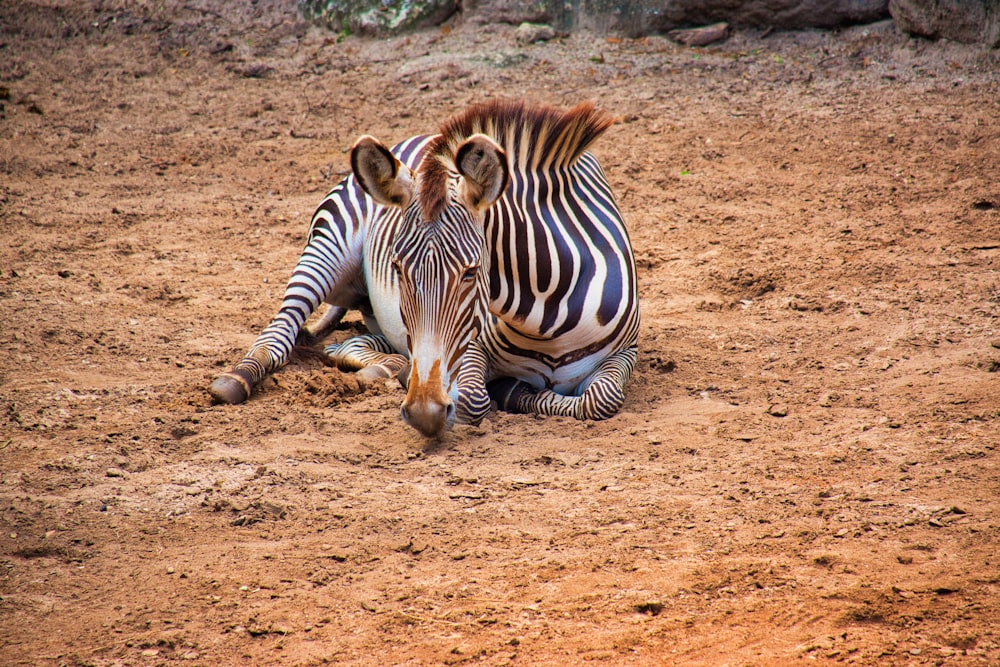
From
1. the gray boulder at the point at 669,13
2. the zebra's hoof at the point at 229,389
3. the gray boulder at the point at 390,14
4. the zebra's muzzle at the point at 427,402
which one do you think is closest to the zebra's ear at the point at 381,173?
the zebra's muzzle at the point at 427,402

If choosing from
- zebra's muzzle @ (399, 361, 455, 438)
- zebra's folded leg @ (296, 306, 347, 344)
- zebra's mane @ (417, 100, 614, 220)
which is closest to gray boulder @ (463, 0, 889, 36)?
zebra's folded leg @ (296, 306, 347, 344)

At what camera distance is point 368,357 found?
5609 millimetres

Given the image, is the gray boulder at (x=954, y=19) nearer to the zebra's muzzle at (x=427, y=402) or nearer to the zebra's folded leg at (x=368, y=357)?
the zebra's folded leg at (x=368, y=357)

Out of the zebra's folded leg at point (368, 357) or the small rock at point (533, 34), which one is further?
the small rock at point (533, 34)

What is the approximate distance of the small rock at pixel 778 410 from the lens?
4531 millimetres

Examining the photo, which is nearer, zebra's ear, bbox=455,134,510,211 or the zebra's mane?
zebra's ear, bbox=455,134,510,211

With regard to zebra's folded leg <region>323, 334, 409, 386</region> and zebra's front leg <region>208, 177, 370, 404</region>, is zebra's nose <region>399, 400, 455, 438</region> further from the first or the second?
zebra's front leg <region>208, 177, 370, 404</region>

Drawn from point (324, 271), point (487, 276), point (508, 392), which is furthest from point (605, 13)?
point (487, 276)

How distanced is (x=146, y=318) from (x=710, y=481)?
407 centimetres

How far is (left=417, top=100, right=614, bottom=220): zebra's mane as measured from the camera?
4.56 meters

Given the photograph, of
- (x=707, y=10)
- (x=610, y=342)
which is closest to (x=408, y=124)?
(x=707, y=10)

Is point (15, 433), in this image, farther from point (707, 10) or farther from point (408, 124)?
point (707, 10)

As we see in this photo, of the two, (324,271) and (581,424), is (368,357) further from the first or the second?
(581,424)

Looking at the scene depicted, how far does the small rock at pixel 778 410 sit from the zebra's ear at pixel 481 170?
6.14 feet
